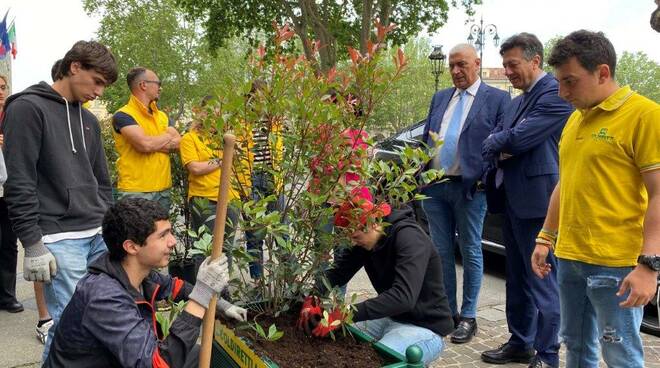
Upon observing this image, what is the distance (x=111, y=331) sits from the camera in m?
1.97

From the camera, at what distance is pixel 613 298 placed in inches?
89.0

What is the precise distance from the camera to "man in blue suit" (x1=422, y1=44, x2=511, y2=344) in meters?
3.85

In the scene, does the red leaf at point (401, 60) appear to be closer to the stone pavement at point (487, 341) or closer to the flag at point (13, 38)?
the stone pavement at point (487, 341)

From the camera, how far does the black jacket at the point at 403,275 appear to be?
254 centimetres

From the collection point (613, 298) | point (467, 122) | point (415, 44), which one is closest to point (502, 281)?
point (467, 122)

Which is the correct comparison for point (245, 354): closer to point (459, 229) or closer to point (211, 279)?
point (211, 279)

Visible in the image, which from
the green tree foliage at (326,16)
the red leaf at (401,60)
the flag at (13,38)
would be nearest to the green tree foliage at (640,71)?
the green tree foliage at (326,16)

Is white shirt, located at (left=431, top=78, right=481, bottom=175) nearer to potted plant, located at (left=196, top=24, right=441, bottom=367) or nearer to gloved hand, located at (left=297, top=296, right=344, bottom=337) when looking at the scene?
potted plant, located at (left=196, top=24, right=441, bottom=367)

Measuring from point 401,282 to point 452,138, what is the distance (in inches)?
65.6

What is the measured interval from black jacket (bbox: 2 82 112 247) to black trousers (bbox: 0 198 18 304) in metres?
2.10

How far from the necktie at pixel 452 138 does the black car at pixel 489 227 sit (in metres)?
0.21

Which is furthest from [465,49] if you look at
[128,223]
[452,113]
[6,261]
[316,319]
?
[6,261]

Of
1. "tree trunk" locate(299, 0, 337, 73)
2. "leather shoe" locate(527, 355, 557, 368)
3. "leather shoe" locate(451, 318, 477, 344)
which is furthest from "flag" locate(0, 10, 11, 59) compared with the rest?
"leather shoe" locate(527, 355, 557, 368)

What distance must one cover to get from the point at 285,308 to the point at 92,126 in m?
1.48
